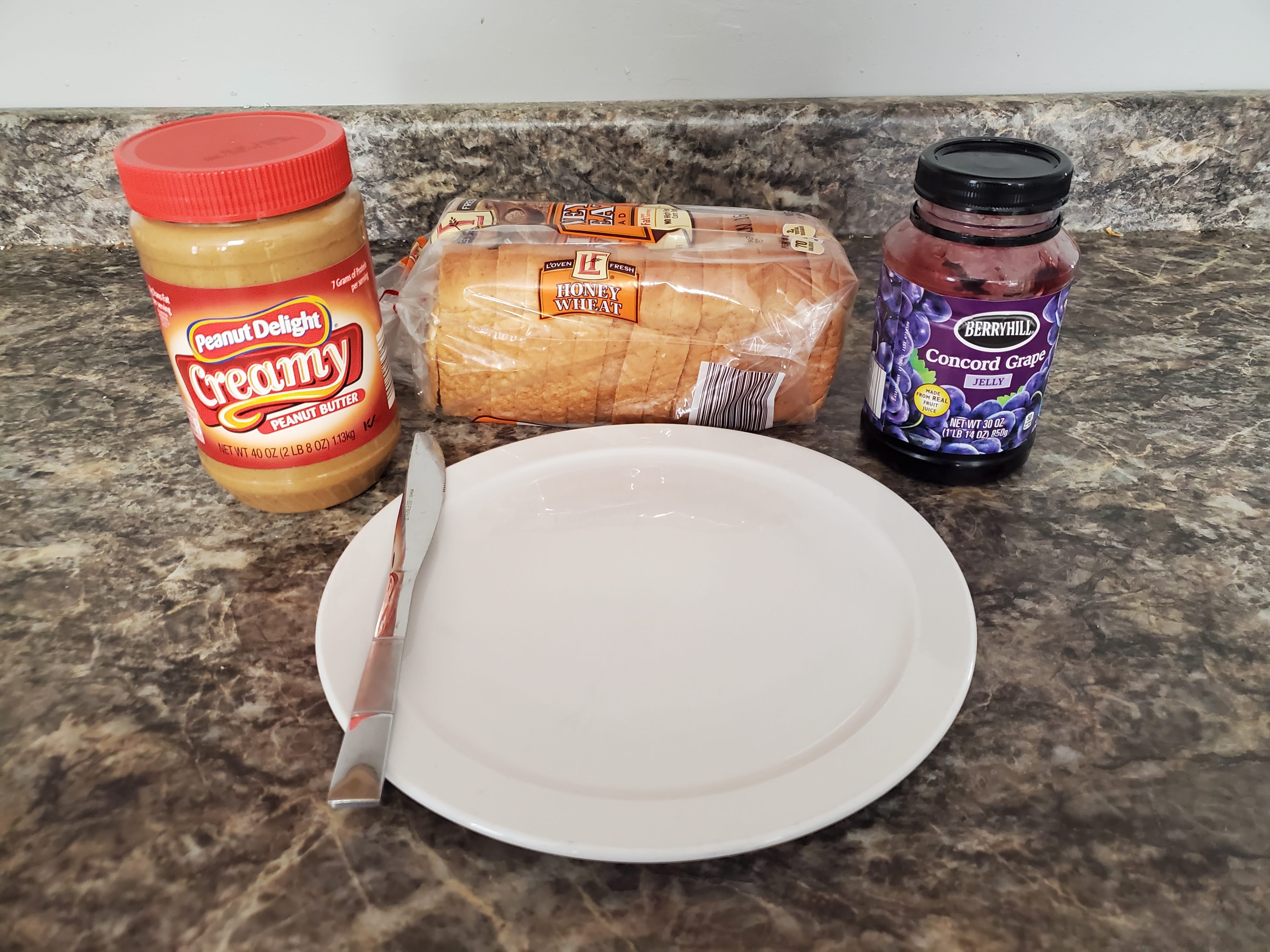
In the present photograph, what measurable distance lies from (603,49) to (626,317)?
16.8 inches

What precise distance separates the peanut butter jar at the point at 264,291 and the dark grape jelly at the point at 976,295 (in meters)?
0.38

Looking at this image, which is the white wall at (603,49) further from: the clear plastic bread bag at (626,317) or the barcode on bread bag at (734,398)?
the barcode on bread bag at (734,398)

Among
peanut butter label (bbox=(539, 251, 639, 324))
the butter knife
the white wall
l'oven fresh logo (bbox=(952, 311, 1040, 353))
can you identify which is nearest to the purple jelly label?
l'oven fresh logo (bbox=(952, 311, 1040, 353))

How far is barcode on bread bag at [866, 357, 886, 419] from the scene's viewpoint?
2.23ft

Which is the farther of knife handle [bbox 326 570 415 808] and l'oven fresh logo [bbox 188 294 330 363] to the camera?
l'oven fresh logo [bbox 188 294 330 363]

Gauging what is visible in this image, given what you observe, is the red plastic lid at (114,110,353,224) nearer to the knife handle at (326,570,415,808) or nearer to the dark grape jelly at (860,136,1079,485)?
the knife handle at (326,570,415,808)

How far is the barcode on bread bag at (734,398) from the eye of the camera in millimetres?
740

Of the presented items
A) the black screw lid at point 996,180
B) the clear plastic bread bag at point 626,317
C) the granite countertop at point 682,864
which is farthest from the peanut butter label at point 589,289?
the black screw lid at point 996,180

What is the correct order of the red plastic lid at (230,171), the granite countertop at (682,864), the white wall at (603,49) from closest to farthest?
the granite countertop at (682,864) → the red plastic lid at (230,171) → the white wall at (603,49)

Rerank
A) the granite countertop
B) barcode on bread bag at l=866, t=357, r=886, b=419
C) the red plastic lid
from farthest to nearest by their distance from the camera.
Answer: barcode on bread bag at l=866, t=357, r=886, b=419
the red plastic lid
the granite countertop

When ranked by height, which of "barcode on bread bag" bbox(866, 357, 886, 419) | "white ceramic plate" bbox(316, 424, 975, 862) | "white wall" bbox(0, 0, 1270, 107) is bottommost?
"white ceramic plate" bbox(316, 424, 975, 862)

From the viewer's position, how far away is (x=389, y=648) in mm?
514

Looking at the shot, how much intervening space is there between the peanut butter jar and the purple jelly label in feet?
1.25

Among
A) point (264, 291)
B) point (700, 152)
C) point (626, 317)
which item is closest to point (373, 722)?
point (264, 291)
